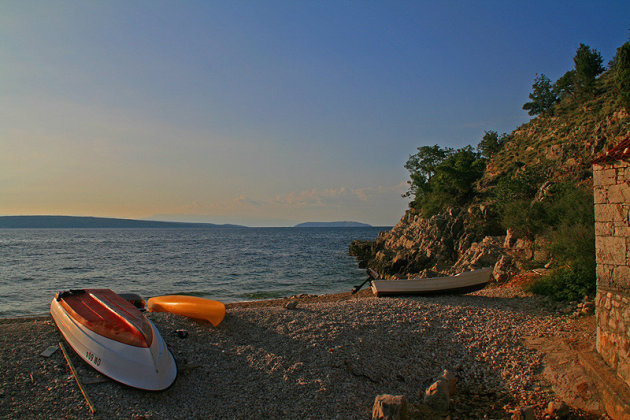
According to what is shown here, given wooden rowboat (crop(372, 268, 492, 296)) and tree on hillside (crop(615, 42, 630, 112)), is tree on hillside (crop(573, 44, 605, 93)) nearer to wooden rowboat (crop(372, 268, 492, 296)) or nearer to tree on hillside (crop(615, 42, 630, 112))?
tree on hillside (crop(615, 42, 630, 112))

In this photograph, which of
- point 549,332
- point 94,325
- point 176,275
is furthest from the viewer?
point 176,275

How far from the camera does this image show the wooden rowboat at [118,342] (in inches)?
243

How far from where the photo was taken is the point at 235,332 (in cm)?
866

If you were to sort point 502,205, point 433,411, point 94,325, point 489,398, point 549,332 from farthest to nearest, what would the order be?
point 502,205 → point 549,332 → point 94,325 → point 489,398 → point 433,411

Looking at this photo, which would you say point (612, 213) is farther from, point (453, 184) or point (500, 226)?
point (453, 184)

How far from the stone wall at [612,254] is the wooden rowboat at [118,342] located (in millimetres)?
7374

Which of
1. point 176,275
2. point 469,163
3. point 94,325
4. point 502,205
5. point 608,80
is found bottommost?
point 176,275

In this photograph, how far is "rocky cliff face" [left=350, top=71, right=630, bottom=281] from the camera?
17266mm

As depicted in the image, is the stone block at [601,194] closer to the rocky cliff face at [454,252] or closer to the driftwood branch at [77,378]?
the rocky cliff face at [454,252]

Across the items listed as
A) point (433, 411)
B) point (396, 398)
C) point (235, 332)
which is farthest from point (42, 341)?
point (433, 411)

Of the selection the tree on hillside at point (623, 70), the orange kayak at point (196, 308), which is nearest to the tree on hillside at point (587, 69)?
the tree on hillside at point (623, 70)

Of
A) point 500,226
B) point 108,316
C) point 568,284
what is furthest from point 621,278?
point 500,226

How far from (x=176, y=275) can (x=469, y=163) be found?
34356 millimetres

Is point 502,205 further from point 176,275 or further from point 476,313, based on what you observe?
point 176,275
